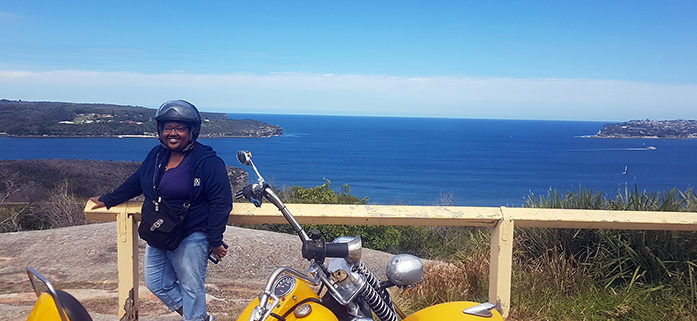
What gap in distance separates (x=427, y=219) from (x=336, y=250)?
5.08ft

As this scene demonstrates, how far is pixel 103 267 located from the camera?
7.38 meters

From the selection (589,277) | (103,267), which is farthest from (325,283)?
(103,267)

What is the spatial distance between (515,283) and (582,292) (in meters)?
0.58

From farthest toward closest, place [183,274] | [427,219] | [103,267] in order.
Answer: [103,267] < [427,219] < [183,274]

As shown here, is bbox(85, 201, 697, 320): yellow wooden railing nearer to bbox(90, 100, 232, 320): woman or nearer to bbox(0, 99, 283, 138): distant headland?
bbox(90, 100, 232, 320): woman

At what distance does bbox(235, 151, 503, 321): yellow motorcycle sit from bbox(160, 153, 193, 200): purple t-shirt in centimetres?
96

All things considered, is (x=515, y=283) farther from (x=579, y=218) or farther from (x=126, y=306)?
(x=126, y=306)

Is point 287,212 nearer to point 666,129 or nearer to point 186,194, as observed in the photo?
point 186,194

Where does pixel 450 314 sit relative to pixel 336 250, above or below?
below

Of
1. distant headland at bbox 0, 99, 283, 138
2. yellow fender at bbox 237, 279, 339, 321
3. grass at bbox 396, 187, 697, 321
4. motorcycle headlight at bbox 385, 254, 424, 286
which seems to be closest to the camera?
yellow fender at bbox 237, 279, 339, 321

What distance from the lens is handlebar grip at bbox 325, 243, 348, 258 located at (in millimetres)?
2658

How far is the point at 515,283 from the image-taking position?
5227 millimetres

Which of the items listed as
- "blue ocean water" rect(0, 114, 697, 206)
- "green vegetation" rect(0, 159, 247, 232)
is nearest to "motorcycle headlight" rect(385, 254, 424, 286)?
"green vegetation" rect(0, 159, 247, 232)

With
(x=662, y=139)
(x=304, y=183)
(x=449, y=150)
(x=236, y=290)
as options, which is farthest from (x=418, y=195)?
(x=662, y=139)
